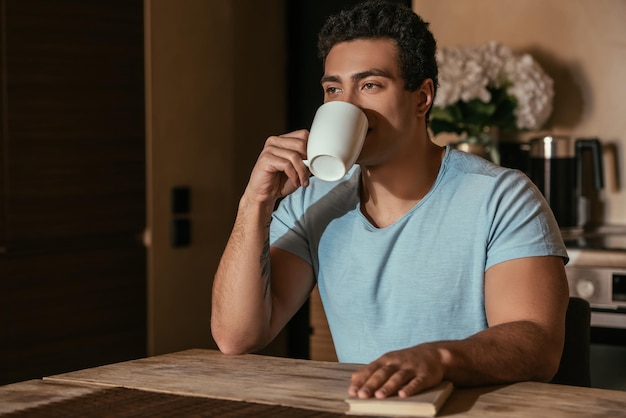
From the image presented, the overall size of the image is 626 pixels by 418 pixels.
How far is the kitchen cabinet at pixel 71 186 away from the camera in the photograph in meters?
3.04

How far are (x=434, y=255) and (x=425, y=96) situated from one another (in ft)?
1.28

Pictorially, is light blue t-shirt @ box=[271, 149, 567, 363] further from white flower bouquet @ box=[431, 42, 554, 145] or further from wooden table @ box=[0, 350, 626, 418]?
white flower bouquet @ box=[431, 42, 554, 145]

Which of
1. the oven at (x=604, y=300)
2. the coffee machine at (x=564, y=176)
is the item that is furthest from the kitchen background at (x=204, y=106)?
the oven at (x=604, y=300)

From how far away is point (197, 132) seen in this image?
369cm

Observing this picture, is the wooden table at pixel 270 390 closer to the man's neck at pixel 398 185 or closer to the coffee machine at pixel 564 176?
the man's neck at pixel 398 185

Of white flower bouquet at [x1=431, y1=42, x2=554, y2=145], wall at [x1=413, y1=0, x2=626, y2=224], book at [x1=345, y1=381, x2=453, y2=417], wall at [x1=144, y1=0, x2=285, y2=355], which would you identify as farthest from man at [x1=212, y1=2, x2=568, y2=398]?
wall at [x1=144, y1=0, x2=285, y2=355]

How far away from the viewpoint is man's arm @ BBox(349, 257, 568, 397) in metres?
1.29

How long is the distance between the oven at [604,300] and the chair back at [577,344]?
2.77 ft

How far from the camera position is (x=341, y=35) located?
75.3 inches

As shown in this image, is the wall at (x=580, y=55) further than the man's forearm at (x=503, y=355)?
Yes

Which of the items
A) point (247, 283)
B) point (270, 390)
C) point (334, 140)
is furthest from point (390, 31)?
point (270, 390)

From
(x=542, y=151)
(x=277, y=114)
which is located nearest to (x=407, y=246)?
(x=542, y=151)

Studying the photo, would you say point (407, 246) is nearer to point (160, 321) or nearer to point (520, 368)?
point (520, 368)

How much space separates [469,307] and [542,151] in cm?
132
